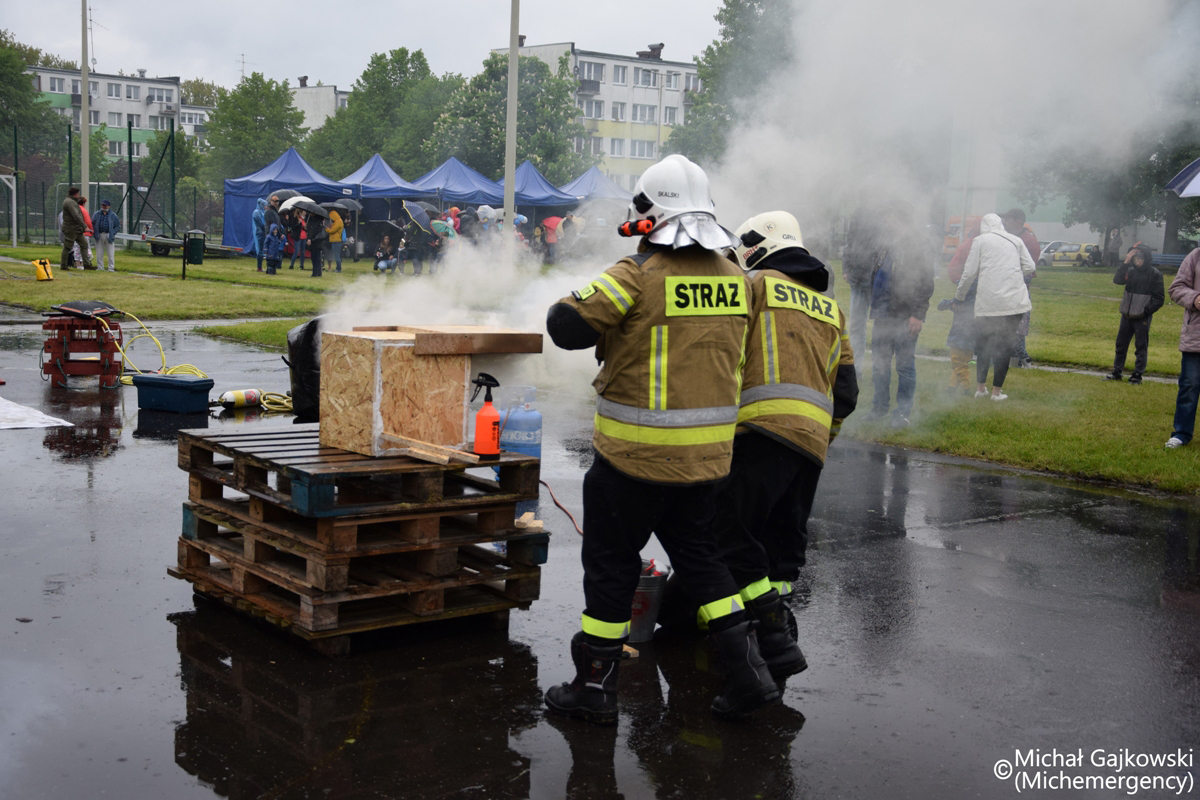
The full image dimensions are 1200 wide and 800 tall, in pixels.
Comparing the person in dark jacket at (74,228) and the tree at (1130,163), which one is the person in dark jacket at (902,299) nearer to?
the tree at (1130,163)


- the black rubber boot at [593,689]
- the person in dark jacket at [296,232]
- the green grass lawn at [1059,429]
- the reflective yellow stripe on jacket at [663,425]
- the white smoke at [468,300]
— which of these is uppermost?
the person in dark jacket at [296,232]

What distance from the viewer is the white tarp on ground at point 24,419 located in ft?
27.9

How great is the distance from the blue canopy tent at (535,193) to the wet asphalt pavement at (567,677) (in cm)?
2834

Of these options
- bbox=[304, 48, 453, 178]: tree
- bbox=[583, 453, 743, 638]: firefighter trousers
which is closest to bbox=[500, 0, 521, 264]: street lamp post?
bbox=[583, 453, 743, 638]: firefighter trousers

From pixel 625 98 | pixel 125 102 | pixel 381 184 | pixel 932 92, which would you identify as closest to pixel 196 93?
pixel 125 102

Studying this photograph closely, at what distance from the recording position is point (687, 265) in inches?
149

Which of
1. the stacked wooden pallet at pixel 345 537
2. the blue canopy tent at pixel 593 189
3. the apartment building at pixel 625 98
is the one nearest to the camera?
the stacked wooden pallet at pixel 345 537

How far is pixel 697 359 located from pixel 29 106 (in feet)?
228

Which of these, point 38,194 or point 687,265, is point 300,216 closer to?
point 687,265

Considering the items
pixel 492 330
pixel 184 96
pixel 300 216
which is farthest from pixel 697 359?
pixel 184 96

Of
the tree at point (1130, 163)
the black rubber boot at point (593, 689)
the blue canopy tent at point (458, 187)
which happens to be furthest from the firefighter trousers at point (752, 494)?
the blue canopy tent at point (458, 187)

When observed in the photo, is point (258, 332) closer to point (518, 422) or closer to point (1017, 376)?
point (1017, 376)

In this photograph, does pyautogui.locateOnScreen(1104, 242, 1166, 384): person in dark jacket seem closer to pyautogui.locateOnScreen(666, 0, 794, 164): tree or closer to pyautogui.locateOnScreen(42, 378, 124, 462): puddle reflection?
pyautogui.locateOnScreen(666, 0, 794, 164): tree

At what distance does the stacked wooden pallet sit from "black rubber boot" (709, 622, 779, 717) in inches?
43.3
